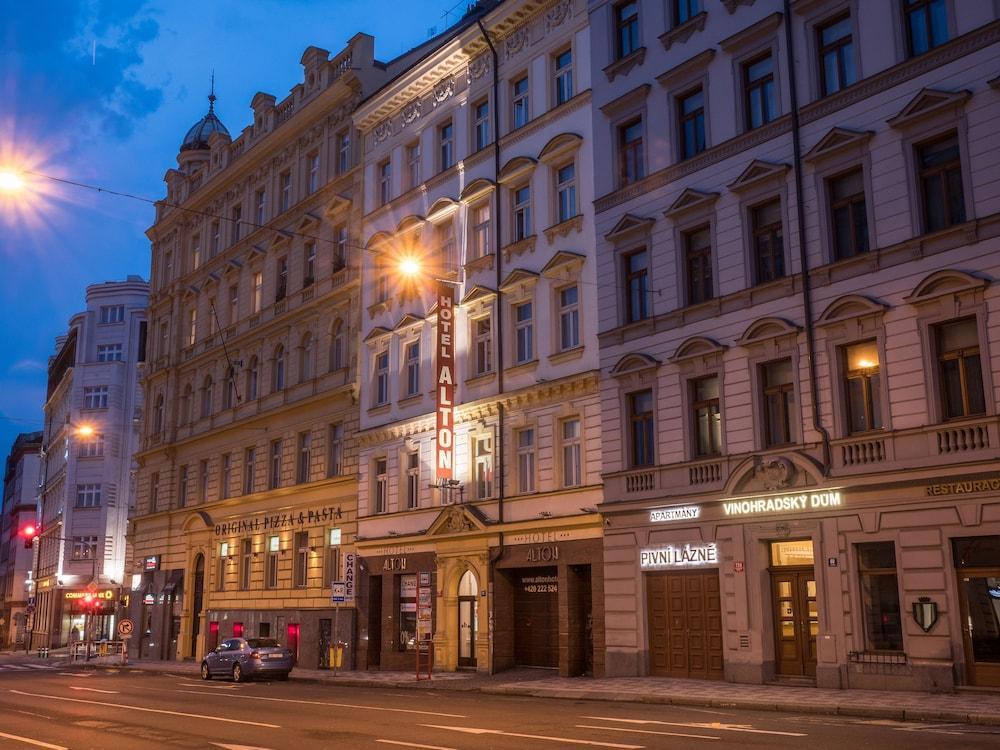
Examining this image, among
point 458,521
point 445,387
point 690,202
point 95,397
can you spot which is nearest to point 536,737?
point 690,202

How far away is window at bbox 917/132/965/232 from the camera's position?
22031 mm

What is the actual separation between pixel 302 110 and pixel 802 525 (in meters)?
29.7

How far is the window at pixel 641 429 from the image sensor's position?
2814 cm

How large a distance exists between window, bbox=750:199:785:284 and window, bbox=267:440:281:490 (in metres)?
24.6

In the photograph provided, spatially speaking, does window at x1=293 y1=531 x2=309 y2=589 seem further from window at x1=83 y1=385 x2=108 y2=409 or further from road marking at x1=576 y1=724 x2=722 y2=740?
window at x1=83 y1=385 x2=108 y2=409

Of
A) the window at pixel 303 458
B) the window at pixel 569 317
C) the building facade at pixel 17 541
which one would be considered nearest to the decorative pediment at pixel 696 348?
the window at pixel 569 317

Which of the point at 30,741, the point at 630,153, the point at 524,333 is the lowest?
the point at 30,741

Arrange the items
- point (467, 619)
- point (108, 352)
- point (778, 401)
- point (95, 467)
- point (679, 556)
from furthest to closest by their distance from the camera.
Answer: point (108, 352) → point (95, 467) → point (467, 619) → point (679, 556) → point (778, 401)

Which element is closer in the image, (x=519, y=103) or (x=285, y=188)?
(x=519, y=103)

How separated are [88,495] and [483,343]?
53659mm

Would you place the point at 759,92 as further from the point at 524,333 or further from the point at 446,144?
the point at 446,144

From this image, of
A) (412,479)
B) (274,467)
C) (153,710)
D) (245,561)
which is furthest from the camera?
(245,561)

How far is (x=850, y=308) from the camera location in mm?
23422

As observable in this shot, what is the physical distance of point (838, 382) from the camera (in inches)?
927
